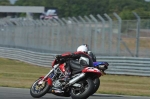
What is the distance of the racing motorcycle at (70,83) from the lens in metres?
13.2

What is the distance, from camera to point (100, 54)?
2716 cm

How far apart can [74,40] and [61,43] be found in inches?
80.1

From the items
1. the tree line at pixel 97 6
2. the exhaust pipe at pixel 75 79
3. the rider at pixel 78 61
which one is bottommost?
the exhaust pipe at pixel 75 79

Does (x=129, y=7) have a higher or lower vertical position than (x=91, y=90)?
higher

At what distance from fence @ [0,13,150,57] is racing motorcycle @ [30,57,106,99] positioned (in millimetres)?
10450

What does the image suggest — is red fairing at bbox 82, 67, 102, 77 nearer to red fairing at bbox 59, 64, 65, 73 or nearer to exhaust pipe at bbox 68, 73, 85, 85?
exhaust pipe at bbox 68, 73, 85, 85

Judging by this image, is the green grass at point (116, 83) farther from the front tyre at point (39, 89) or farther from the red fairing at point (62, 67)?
the front tyre at point (39, 89)

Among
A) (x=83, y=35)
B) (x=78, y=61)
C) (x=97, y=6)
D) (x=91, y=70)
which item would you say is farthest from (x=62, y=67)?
(x=97, y=6)

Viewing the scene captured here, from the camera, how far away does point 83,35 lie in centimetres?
2961

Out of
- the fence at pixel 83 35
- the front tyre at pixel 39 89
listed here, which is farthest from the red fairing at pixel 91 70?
the fence at pixel 83 35

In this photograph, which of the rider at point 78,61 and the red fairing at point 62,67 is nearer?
the rider at point 78,61

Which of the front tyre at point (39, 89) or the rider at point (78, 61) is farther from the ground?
the rider at point (78, 61)

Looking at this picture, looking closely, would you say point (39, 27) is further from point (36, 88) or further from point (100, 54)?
point (36, 88)

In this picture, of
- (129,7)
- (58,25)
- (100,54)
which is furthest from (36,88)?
(129,7)
